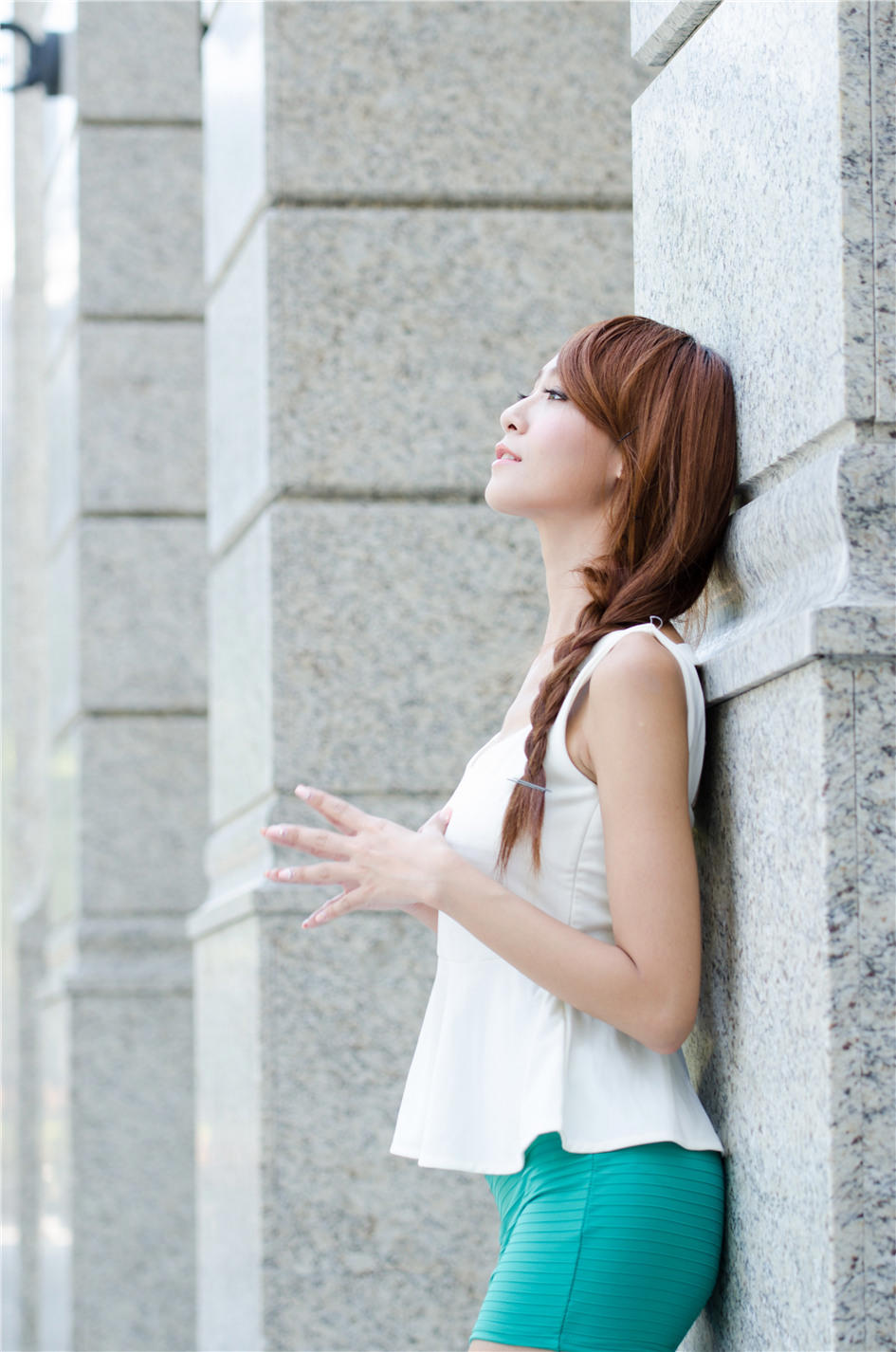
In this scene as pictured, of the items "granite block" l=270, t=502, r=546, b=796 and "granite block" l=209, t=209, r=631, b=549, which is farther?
"granite block" l=209, t=209, r=631, b=549

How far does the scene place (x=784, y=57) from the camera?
8.78 feet

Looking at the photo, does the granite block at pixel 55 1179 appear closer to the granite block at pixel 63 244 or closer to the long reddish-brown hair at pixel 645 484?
the granite block at pixel 63 244

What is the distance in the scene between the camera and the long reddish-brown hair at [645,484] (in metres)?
2.89

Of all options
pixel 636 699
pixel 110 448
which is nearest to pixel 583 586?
pixel 636 699

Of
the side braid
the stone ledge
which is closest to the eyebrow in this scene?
the side braid

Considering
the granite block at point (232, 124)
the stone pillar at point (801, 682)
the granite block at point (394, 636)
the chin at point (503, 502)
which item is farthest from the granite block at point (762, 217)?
the granite block at point (232, 124)

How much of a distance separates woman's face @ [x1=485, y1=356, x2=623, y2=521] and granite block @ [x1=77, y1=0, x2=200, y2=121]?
5.67 metres

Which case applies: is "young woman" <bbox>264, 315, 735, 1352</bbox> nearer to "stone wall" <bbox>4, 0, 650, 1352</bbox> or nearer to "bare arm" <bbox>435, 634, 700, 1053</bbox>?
"bare arm" <bbox>435, 634, 700, 1053</bbox>

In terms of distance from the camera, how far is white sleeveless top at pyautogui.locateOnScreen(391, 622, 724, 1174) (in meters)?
2.74

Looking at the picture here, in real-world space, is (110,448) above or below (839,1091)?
below

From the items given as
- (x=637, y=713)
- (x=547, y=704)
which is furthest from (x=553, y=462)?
(x=637, y=713)

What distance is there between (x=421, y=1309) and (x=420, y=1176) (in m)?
0.32

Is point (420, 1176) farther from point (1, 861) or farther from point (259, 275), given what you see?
point (1, 861)

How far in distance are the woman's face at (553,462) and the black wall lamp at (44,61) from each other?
7206 millimetres
